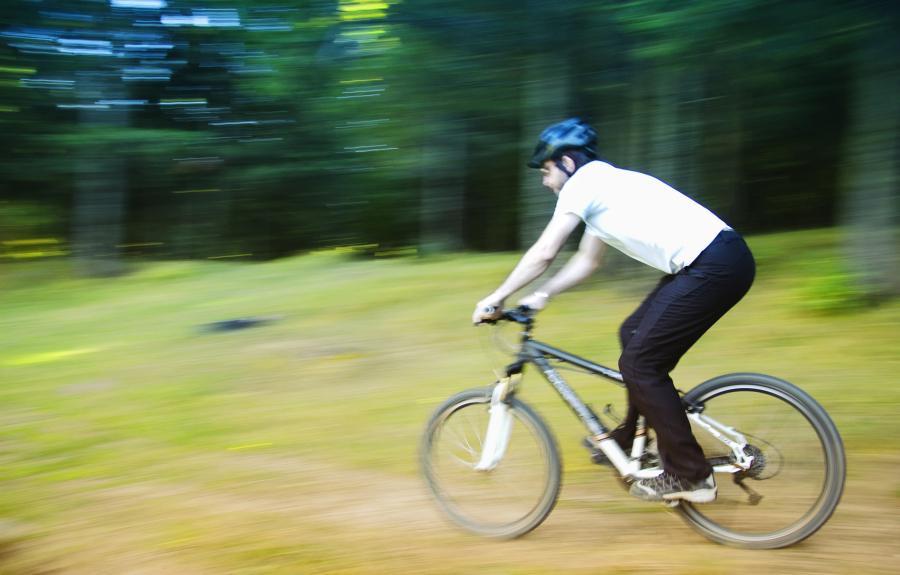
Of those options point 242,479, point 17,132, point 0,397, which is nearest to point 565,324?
point 242,479

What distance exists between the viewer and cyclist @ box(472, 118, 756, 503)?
3148 mm

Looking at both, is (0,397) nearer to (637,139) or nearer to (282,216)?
(637,139)

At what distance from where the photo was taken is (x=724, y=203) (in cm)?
1412

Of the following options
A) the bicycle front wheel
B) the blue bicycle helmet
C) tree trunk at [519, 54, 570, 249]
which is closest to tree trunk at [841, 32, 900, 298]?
tree trunk at [519, 54, 570, 249]

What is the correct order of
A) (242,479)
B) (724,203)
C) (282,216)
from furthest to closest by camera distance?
1. (282,216)
2. (724,203)
3. (242,479)

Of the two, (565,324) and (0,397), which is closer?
(0,397)

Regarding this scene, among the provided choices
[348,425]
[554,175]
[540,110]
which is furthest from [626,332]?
[540,110]

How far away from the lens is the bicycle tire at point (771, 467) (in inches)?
124

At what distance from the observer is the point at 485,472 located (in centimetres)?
369

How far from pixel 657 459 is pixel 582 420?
404 mm

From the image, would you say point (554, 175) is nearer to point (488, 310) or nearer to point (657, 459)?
point (488, 310)

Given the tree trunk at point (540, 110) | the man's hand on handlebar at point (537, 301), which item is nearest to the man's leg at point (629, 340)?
the man's hand on handlebar at point (537, 301)

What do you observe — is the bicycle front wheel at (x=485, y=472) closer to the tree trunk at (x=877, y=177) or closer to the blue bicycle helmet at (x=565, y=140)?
the blue bicycle helmet at (x=565, y=140)

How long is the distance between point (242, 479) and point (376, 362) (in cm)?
262
